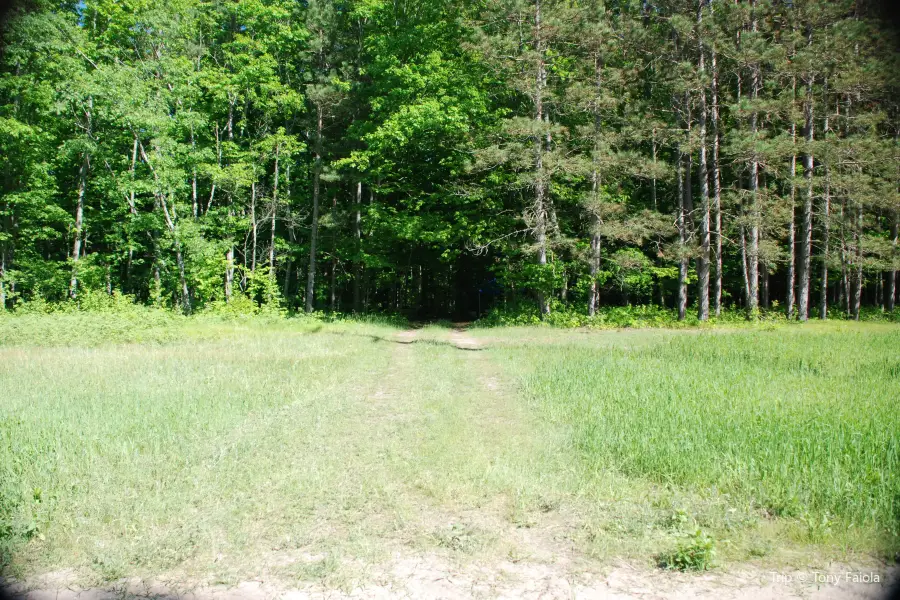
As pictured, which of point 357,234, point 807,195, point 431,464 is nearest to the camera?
point 431,464

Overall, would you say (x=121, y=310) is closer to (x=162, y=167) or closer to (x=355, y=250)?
(x=162, y=167)

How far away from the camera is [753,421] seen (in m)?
6.38

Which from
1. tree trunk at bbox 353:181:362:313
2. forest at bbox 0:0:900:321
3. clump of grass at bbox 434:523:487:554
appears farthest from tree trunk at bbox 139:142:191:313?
clump of grass at bbox 434:523:487:554

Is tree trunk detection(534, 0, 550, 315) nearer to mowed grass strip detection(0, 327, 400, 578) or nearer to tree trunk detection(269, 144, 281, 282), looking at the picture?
mowed grass strip detection(0, 327, 400, 578)

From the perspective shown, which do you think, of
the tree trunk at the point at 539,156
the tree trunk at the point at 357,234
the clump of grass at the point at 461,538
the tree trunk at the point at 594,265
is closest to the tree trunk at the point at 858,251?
the tree trunk at the point at 594,265

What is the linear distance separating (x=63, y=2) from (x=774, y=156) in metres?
33.4

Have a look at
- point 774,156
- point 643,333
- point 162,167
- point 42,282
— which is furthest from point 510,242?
point 42,282

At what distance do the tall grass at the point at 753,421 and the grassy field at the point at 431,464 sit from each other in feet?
0.11

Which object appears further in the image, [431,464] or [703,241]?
[703,241]

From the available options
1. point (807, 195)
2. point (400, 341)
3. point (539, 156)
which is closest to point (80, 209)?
point (400, 341)

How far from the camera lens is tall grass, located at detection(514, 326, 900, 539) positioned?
4453mm

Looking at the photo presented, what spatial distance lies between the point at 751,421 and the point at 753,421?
2 cm

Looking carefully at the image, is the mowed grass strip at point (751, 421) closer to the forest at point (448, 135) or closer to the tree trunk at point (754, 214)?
the tree trunk at point (754, 214)

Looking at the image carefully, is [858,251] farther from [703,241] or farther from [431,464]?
[431,464]
